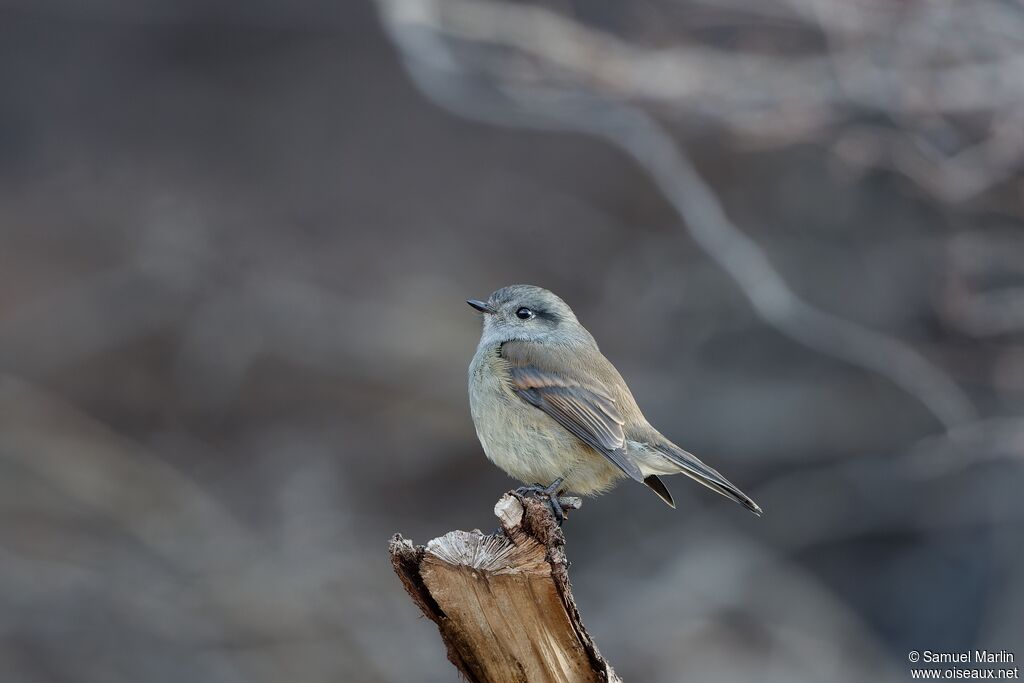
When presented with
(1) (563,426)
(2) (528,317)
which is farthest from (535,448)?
(2) (528,317)

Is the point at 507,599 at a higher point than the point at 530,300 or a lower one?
lower

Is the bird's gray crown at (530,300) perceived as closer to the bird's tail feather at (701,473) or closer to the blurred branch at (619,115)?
the bird's tail feather at (701,473)

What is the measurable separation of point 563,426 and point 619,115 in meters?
3.84

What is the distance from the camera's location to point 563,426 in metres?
4.67

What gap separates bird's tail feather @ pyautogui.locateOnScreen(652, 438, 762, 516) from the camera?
444cm

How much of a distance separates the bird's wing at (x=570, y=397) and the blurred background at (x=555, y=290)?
2959mm

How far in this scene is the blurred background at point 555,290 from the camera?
7.83 meters

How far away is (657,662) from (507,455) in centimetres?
513

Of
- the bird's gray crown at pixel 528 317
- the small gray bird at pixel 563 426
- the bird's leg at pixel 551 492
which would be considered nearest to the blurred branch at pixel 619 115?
the bird's gray crown at pixel 528 317

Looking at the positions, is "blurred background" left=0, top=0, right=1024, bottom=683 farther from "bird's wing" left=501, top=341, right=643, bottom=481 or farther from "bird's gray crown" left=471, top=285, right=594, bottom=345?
"bird's wing" left=501, top=341, right=643, bottom=481

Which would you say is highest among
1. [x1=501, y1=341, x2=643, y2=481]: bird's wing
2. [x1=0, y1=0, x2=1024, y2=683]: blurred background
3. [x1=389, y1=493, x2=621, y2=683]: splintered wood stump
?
[x1=0, y1=0, x2=1024, y2=683]: blurred background

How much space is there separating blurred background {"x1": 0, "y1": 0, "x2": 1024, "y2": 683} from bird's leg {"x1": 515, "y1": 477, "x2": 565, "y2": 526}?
3.36 metres

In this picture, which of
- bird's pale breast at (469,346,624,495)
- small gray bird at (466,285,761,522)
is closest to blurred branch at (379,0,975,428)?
small gray bird at (466,285,761,522)

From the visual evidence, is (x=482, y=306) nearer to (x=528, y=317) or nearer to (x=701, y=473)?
(x=528, y=317)
